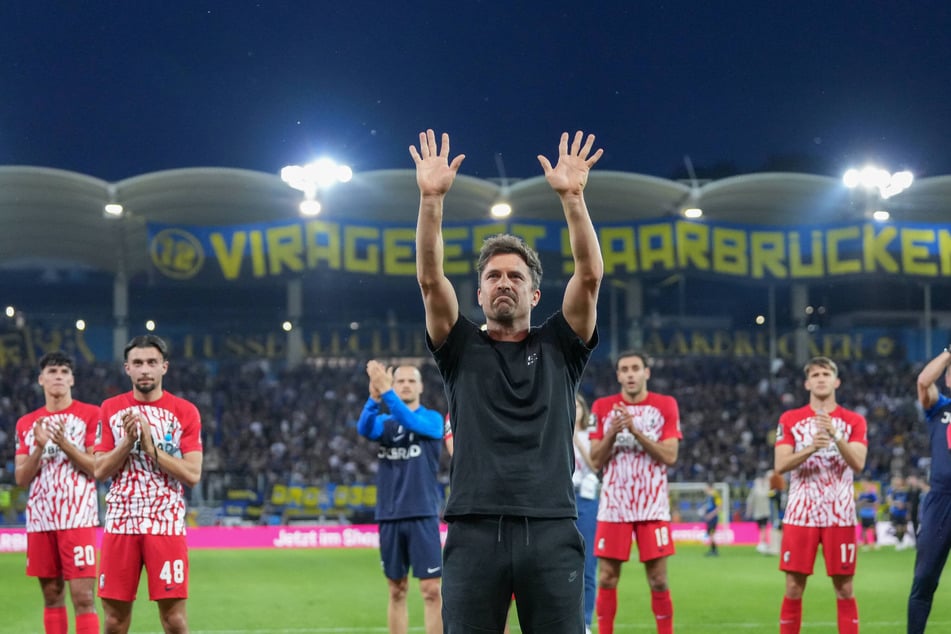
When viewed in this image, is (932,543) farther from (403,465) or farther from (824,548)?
(403,465)

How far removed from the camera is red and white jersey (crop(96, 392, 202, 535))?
636 centimetres

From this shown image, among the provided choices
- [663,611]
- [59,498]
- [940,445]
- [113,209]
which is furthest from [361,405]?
[940,445]

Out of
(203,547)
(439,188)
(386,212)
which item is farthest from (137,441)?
(386,212)

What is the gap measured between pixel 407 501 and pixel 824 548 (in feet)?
10.1

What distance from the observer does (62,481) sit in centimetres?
768

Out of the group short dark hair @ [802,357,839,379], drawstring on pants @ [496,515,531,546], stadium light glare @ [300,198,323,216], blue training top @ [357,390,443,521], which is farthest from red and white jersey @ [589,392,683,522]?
stadium light glare @ [300,198,323,216]

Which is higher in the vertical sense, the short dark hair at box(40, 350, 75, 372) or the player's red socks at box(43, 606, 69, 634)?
the short dark hair at box(40, 350, 75, 372)

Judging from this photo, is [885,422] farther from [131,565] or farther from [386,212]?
[131,565]

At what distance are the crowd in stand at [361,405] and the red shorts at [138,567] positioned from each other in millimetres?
21916

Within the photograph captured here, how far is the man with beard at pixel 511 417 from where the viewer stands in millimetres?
4016

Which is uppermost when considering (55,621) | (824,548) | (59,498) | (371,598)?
(59,498)

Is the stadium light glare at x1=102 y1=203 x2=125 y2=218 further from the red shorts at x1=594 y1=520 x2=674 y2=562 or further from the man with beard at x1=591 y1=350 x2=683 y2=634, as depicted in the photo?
the red shorts at x1=594 y1=520 x2=674 y2=562

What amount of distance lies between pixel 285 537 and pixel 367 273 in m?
11.1

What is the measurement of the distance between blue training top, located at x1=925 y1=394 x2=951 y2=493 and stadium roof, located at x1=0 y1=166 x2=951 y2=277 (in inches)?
937
